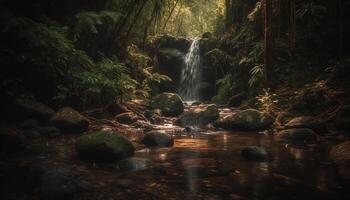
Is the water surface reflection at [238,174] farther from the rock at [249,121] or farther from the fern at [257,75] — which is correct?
the fern at [257,75]

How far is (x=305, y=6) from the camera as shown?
53.8ft

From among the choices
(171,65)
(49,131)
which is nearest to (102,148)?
(49,131)

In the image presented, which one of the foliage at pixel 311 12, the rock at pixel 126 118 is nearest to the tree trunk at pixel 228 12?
the foliage at pixel 311 12

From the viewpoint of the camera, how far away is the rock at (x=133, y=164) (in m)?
7.05

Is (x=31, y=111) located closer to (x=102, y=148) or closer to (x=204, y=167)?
(x=102, y=148)

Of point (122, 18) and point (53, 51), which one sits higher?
point (122, 18)

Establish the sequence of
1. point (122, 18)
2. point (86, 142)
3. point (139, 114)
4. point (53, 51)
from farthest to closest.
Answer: point (122, 18), point (139, 114), point (53, 51), point (86, 142)

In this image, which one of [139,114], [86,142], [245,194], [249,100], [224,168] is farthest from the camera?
[249,100]

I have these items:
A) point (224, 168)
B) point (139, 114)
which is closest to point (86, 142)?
point (224, 168)

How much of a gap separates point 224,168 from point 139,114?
25.3 feet

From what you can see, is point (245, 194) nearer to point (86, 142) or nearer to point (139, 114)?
point (86, 142)

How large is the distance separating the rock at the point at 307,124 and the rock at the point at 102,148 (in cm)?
548

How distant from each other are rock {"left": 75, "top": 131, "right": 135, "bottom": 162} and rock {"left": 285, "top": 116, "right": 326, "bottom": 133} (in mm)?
5475

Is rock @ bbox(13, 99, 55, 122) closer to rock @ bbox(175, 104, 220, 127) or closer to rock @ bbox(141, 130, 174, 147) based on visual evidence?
rock @ bbox(141, 130, 174, 147)
